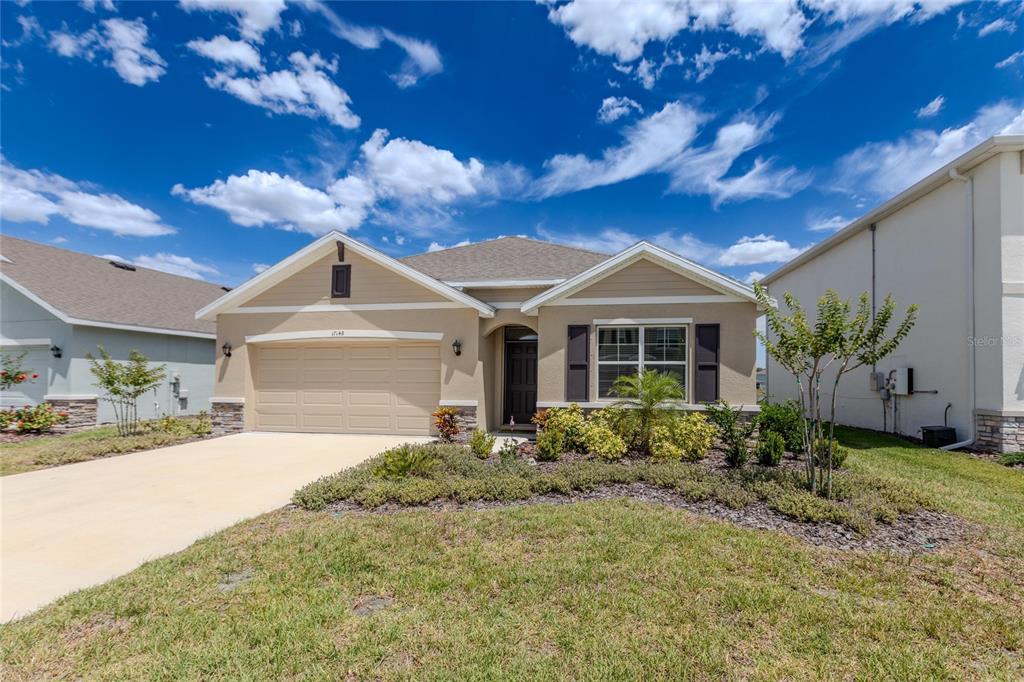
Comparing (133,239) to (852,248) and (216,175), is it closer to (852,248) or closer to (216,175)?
(216,175)

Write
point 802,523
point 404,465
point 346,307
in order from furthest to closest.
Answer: point 346,307
point 404,465
point 802,523

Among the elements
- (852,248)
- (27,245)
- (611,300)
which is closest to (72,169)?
(27,245)

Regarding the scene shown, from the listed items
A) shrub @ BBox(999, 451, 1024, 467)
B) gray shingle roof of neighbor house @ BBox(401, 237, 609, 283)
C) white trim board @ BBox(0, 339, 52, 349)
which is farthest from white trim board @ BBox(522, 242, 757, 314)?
white trim board @ BBox(0, 339, 52, 349)

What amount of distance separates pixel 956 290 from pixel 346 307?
45.4 feet

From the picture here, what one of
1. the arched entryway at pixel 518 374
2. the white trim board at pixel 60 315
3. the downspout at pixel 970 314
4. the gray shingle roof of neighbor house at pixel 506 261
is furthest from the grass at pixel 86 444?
the downspout at pixel 970 314

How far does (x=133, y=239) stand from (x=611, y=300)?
23.2m

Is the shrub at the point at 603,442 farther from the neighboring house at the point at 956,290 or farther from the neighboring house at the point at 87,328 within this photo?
the neighboring house at the point at 87,328

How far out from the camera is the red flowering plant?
11906mm

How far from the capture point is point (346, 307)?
11125mm

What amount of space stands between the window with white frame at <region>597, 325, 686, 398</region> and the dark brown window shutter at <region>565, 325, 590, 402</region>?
0.90 feet

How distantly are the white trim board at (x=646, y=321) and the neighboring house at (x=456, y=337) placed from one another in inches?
0.9

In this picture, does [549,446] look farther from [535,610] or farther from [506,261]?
[506,261]

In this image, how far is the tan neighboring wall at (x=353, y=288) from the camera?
10930mm

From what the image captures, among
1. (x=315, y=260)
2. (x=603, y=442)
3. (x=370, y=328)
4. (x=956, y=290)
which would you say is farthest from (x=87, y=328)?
(x=956, y=290)
